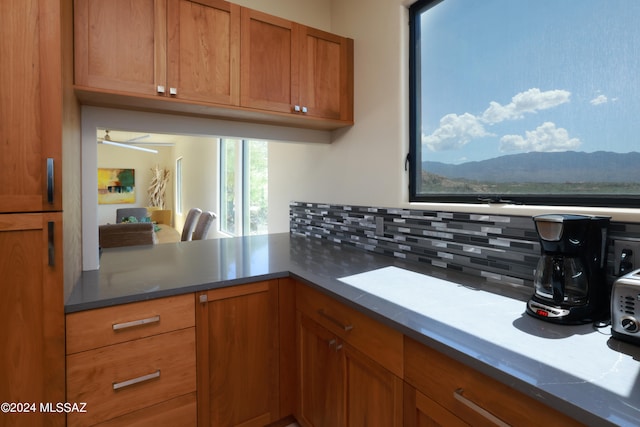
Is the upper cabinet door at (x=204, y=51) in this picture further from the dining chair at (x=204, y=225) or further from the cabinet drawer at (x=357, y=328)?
the dining chair at (x=204, y=225)

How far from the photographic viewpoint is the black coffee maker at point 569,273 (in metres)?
0.92

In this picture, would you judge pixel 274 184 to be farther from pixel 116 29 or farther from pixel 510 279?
pixel 510 279

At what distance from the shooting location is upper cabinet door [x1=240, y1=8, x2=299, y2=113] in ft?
5.70

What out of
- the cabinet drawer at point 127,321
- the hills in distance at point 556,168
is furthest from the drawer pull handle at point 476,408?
the cabinet drawer at point 127,321

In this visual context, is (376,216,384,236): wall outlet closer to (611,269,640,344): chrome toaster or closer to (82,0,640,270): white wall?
(82,0,640,270): white wall

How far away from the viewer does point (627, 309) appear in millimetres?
775

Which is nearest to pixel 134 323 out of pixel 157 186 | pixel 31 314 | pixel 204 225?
pixel 31 314

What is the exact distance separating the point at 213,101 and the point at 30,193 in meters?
0.86

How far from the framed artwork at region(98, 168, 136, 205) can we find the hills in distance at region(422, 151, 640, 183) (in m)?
8.51

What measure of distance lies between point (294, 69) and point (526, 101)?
3.86 feet

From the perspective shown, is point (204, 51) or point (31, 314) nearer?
point (31, 314)

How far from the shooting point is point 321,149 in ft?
8.12

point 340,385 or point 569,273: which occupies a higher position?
point 569,273

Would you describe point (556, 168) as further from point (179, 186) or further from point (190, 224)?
point (179, 186)
